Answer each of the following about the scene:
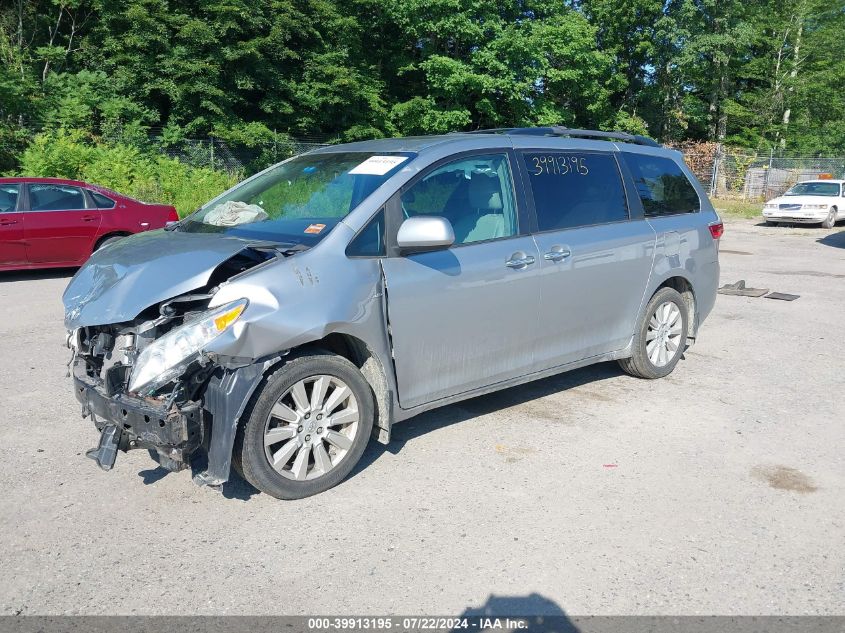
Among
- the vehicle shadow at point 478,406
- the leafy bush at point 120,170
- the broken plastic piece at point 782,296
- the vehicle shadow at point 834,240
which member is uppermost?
the leafy bush at point 120,170

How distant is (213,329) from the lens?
373cm

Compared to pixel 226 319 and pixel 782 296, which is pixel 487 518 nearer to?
pixel 226 319

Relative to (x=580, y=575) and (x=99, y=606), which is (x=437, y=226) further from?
(x=99, y=606)

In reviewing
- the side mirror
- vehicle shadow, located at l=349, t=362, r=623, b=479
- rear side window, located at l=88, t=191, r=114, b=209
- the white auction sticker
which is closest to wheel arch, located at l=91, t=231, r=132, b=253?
rear side window, located at l=88, t=191, r=114, b=209

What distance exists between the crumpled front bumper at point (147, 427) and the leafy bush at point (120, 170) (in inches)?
569

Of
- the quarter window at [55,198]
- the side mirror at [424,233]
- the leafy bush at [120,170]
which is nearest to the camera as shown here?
the side mirror at [424,233]

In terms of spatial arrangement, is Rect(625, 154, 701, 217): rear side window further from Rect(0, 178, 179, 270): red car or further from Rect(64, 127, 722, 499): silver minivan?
Rect(0, 178, 179, 270): red car

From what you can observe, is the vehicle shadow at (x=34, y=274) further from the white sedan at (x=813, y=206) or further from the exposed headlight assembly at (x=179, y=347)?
the white sedan at (x=813, y=206)

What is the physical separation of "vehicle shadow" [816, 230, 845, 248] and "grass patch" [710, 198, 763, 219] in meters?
8.41

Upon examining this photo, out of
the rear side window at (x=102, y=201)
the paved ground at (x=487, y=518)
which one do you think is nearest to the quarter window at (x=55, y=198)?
the rear side window at (x=102, y=201)

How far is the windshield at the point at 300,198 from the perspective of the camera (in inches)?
178

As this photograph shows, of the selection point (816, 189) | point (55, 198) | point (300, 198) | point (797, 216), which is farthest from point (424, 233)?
point (816, 189)

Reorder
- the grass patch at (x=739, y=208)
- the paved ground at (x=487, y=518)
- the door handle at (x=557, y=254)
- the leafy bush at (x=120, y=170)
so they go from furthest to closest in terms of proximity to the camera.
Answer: the grass patch at (x=739, y=208), the leafy bush at (x=120, y=170), the door handle at (x=557, y=254), the paved ground at (x=487, y=518)

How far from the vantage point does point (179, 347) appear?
12.3ft
